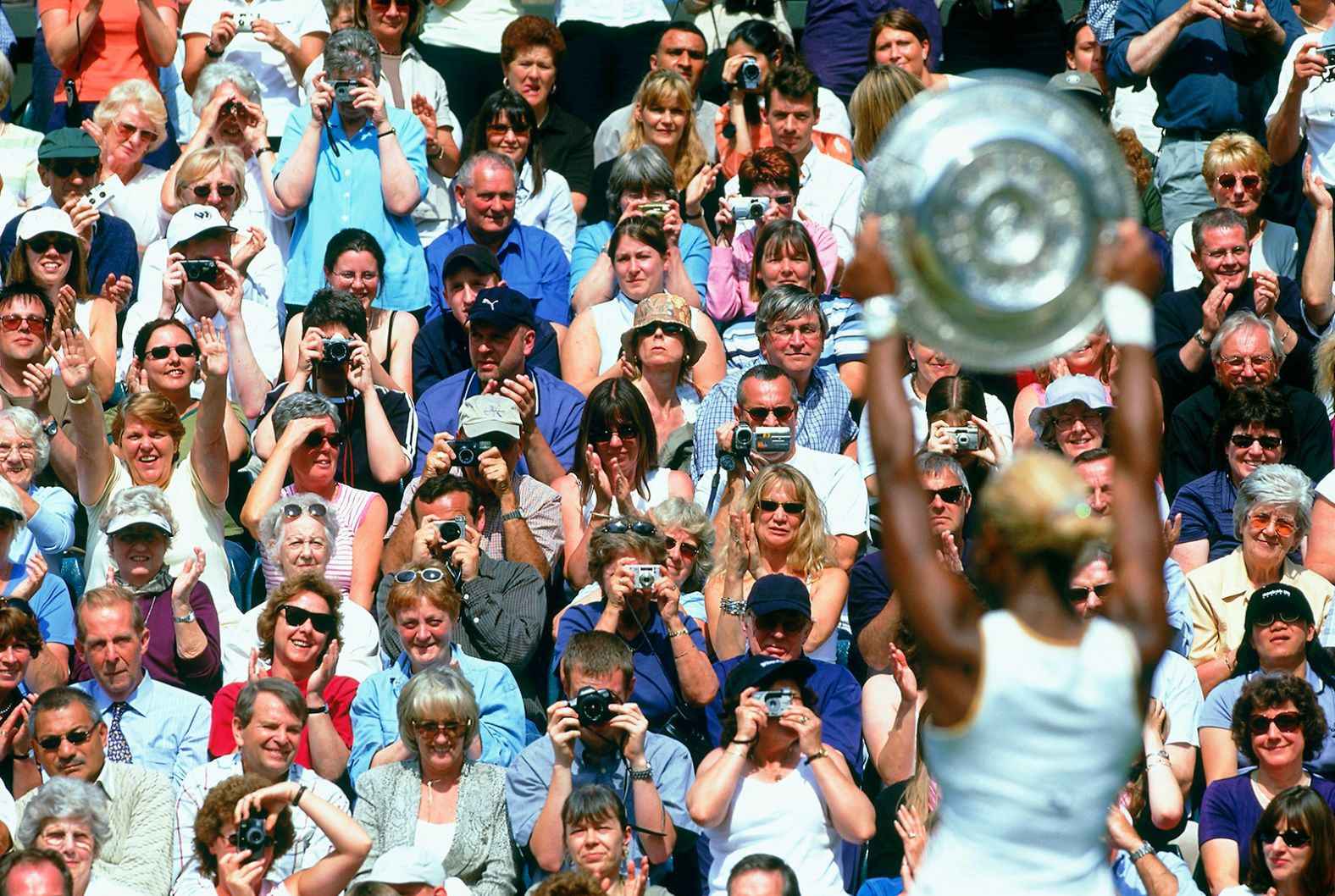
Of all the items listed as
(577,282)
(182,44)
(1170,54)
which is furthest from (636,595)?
(182,44)

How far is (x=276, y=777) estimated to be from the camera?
832 cm

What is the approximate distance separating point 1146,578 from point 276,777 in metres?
4.66

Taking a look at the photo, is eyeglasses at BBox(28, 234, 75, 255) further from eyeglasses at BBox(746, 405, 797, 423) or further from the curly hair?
the curly hair

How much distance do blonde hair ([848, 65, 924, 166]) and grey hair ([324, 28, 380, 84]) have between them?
8.76 ft

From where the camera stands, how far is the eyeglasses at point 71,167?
11867 mm

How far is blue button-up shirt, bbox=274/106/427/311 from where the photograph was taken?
11.5m

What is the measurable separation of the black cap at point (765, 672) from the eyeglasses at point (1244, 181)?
447 centimetres

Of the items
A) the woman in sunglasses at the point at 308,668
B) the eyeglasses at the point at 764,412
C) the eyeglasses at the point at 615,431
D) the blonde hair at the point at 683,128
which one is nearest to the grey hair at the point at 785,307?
the eyeglasses at the point at 764,412

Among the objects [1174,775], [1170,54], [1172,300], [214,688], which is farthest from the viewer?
[1170,54]

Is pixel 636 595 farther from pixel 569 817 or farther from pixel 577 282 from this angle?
pixel 577 282

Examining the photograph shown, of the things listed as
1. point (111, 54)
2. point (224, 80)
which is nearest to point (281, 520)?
point (224, 80)

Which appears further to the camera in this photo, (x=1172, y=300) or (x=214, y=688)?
(x=1172, y=300)

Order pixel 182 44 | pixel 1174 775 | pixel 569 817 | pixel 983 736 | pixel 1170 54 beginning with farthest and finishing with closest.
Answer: pixel 182 44 → pixel 1170 54 → pixel 1174 775 → pixel 569 817 → pixel 983 736

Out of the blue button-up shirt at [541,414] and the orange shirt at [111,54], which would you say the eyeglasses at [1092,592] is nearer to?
the blue button-up shirt at [541,414]
